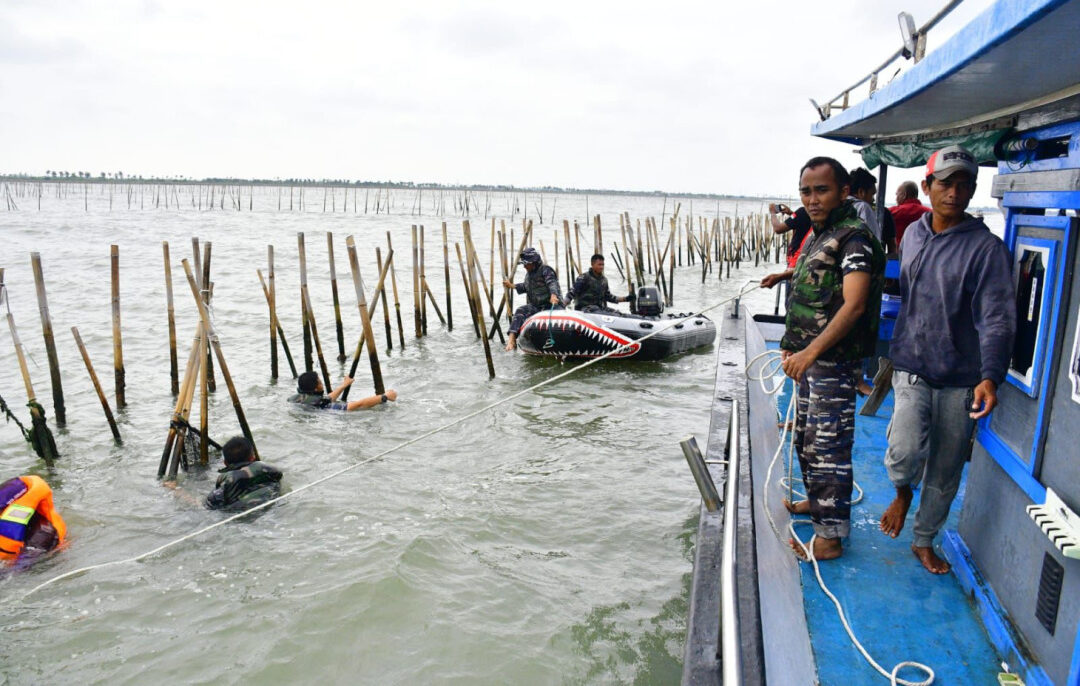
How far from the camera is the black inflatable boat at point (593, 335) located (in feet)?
36.1

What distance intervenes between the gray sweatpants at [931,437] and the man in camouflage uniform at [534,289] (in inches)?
343

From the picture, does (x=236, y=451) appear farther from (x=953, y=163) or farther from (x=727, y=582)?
(x=953, y=163)

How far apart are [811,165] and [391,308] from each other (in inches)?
651

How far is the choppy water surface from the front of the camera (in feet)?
14.4

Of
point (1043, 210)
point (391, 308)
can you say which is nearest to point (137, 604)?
point (1043, 210)

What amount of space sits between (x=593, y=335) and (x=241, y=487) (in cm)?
628

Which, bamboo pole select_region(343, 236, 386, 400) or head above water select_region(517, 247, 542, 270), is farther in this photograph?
head above water select_region(517, 247, 542, 270)

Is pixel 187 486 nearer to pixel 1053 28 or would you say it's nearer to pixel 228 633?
pixel 228 633

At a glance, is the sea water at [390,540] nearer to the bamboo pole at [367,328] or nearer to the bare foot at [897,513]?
the bamboo pole at [367,328]

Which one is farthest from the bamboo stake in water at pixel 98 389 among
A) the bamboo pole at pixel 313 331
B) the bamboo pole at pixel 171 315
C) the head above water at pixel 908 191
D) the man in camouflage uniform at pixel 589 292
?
the head above water at pixel 908 191

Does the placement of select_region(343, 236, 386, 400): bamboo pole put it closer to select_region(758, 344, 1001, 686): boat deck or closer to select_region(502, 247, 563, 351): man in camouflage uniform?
select_region(502, 247, 563, 351): man in camouflage uniform

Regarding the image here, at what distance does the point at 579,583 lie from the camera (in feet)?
16.6

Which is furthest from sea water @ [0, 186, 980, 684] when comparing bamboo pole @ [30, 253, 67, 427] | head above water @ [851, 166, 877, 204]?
head above water @ [851, 166, 877, 204]

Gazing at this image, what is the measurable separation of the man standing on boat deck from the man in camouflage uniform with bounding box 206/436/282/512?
16.1 ft
